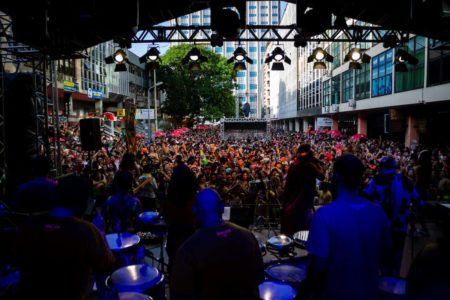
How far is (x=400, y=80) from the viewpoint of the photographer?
2139 centimetres

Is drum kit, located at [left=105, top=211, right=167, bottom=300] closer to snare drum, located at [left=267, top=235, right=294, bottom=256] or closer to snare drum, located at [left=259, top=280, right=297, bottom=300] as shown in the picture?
snare drum, located at [left=259, top=280, right=297, bottom=300]

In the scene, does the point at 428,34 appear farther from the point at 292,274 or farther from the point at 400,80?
the point at 400,80

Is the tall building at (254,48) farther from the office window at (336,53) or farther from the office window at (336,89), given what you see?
the office window at (336,89)

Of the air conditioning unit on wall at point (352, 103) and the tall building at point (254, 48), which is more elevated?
the tall building at point (254, 48)

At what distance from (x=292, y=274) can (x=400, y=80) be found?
71.0ft

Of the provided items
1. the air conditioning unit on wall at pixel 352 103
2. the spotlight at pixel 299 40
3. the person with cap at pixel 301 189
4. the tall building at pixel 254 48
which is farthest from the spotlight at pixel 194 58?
the tall building at pixel 254 48

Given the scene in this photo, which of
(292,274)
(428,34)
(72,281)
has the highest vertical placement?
(428,34)

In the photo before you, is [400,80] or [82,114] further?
[82,114]

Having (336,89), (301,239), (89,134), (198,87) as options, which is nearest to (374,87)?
(336,89)

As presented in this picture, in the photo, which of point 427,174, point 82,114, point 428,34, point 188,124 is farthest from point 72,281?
point 188,124

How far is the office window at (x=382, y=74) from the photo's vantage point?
23.1m

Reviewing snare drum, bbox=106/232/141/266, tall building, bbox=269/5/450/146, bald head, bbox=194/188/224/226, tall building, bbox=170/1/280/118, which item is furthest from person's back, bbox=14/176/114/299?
tall building, bbox=170/1/280/118

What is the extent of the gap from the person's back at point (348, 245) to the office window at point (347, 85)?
102ft

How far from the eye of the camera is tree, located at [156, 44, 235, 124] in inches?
1613
